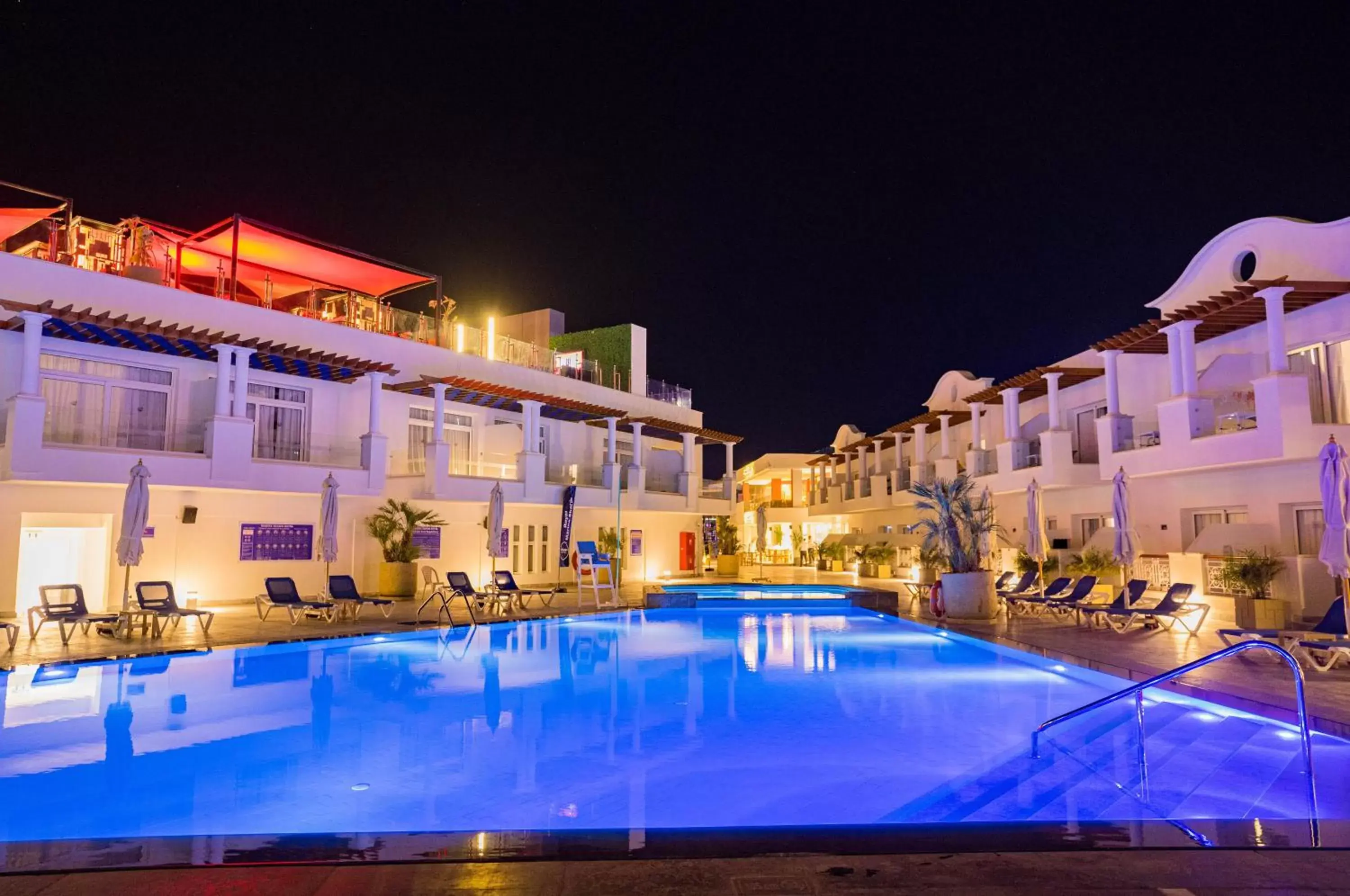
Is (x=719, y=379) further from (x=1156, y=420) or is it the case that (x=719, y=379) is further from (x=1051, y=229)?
(x=1156, y=420)

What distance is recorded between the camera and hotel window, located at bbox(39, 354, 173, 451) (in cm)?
1572

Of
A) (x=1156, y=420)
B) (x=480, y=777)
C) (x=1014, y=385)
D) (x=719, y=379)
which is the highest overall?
(x=719, y=379)

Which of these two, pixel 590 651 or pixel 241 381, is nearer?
pixel 590 651

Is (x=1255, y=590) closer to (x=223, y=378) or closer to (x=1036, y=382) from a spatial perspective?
(x=1036, y=382)

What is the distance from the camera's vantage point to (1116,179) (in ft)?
117

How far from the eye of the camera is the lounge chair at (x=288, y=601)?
15.2m

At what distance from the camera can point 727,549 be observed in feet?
103

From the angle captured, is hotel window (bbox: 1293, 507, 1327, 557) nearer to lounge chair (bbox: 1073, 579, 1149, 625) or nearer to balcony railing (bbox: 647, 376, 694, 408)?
lounge chair (bbox: 1073, 579, 1149, 625)

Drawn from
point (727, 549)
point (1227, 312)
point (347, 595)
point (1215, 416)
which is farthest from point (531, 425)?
point (1227, 312)

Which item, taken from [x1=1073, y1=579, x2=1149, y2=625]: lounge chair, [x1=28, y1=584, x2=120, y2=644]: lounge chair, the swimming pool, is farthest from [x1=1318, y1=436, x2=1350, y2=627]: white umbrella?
[x1=28, y1=584, x2=120, y2=644]: lounge chair

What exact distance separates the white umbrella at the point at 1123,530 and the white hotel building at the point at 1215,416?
5.21 ft

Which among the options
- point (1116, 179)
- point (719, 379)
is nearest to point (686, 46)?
point (1116, 179)

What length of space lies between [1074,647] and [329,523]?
513 inches

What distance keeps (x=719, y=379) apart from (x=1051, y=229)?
2667 cm
